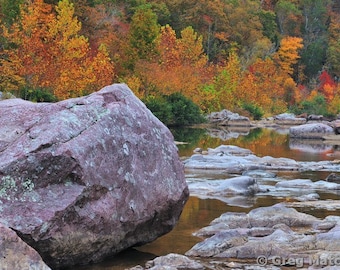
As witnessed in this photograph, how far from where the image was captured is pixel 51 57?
30750mm

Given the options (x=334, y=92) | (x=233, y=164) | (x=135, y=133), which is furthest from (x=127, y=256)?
(x=334, y=92)

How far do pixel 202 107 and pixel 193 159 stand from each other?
28.3 meters

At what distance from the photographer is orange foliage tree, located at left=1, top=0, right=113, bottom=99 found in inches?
1176

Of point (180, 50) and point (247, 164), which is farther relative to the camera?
point (180, 50)

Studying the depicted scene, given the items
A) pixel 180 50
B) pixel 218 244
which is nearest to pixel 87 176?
pixel 218 244

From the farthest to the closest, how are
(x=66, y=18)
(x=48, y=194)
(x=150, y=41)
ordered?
(x=150, y=41) → (x=66, y=18) → (x=48, y=194)

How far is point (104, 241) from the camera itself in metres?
7.43

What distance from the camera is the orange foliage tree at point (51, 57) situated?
2986 centimetres

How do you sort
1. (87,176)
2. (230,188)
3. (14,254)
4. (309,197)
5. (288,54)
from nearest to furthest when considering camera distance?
(14,254) < (87,176) < (309,197) < (230,188) < (288,54)

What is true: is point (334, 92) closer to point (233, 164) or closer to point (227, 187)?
point (233, 164)

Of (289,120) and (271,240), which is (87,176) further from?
(289,120)

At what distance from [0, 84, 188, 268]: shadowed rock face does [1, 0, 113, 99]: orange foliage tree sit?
71.2 feet

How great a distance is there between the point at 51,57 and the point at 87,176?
24359mm

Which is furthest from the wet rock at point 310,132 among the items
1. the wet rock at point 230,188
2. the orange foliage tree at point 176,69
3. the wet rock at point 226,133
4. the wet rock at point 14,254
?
the wet rock at point 14,254
